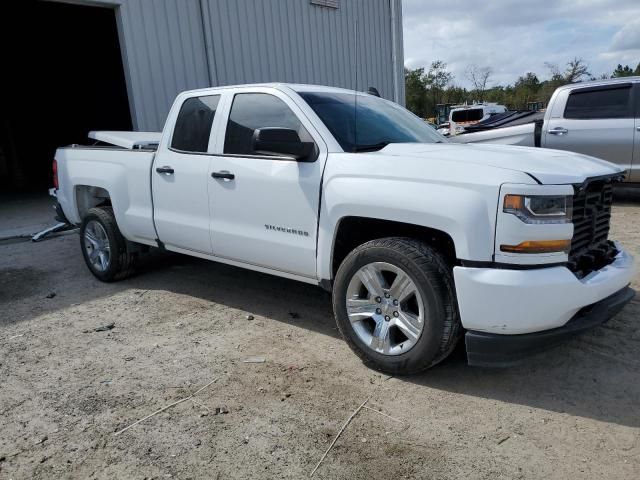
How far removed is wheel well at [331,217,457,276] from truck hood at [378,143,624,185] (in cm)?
46

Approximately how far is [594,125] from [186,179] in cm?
690

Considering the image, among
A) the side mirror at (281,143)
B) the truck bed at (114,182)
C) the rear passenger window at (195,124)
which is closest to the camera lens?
the side mirror at (281,143)

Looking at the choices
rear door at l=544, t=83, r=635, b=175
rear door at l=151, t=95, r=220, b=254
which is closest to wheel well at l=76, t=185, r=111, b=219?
rear door at l=151, t=95, r=220, b=254

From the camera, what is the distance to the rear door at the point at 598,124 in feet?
27.0

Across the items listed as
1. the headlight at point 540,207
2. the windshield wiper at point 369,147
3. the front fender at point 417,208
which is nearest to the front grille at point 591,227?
the headlight at point 540,207

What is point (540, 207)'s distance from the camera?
287cm

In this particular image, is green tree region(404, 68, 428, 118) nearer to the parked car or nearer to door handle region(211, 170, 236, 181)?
the parked car

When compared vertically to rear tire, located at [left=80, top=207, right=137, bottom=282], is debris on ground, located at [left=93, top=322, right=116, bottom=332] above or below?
below

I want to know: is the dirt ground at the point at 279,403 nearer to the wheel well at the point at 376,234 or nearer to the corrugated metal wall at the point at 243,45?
the wheel well at the point at 376,234

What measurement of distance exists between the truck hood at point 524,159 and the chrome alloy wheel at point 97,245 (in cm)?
345

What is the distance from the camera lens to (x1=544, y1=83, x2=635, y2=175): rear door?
8242 millimetres

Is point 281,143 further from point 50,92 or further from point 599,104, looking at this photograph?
point 50,92

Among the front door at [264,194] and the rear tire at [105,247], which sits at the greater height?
the front door at [264,194]

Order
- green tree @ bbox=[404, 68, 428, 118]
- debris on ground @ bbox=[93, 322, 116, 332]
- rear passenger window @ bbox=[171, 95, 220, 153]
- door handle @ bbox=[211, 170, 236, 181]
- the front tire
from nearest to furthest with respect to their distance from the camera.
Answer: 1. the front tire
2. door handle @ bbox=[211, 170, 236, 181]
3. debris on ground @ bbox=[93, 322, 116, 332]
4. rear passenger window @ bbox=[171, 95, 220, 153]
5. green tree @ bbox=[404, 68, 428, 118]
